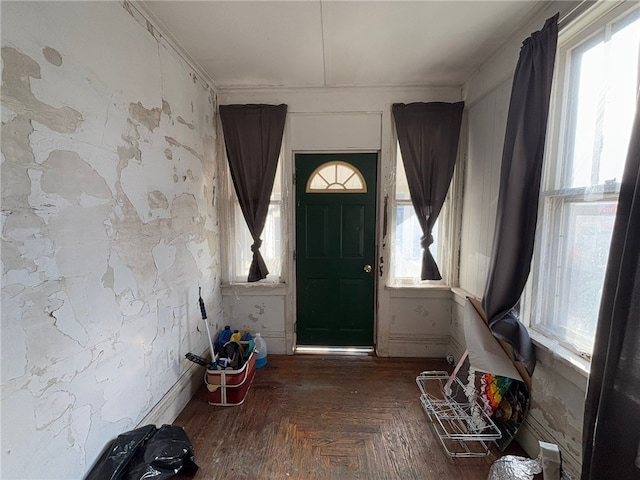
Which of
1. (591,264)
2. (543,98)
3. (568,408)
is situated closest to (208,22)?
(543,98)

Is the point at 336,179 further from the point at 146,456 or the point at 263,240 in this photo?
the point at 146,456

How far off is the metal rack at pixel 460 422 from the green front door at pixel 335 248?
0.95 m

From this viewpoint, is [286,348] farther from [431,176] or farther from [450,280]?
[431,176]

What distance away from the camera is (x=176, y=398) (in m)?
2.00

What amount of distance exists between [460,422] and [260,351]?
1.75 metres

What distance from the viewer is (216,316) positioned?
2.72 m

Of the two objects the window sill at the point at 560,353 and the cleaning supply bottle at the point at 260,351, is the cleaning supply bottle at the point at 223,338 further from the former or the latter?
the window sill at the point at 560,353

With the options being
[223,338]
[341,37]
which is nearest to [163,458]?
[223,338]

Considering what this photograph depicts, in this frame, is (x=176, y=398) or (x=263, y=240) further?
(x=263, y=240)

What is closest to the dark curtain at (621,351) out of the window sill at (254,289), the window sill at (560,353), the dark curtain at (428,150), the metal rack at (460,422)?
the window sill at (560,353)

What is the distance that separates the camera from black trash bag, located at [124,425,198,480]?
1.39 meters

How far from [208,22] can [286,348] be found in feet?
9.21

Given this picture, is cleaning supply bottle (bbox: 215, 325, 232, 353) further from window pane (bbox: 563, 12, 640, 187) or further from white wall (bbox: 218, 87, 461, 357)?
window pane (bbox: 563, 12, 640, 187)

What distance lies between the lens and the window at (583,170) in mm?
1245
